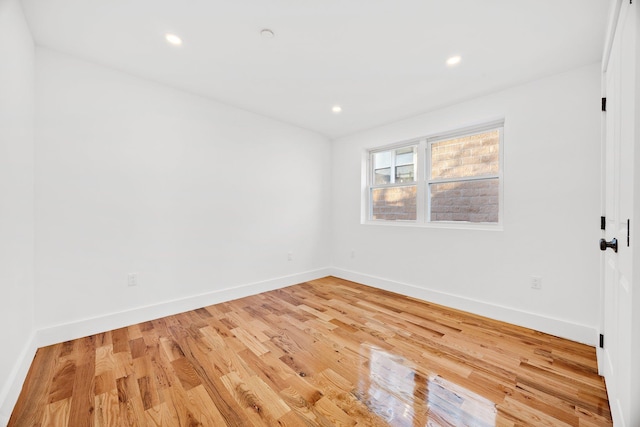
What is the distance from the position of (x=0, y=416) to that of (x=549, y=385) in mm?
3062

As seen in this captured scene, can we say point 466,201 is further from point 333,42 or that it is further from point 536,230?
point 333,42

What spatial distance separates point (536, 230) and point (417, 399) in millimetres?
1974

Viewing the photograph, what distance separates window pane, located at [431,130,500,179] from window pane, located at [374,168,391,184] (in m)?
0.69

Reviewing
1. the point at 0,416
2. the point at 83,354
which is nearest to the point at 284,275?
the point at 83,354

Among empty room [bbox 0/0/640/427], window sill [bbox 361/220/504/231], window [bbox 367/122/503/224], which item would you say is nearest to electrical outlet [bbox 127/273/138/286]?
empty room [bbox 0/0/640/427]

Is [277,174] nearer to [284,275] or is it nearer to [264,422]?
[284,275]

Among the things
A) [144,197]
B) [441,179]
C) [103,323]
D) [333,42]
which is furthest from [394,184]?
[103,323]

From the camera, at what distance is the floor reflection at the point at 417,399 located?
4.44 feet

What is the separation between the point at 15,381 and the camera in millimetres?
1481

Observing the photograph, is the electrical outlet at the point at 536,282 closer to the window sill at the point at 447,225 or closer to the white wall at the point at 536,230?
the white wall at the point at 536,230

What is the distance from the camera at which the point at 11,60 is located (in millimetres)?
1524

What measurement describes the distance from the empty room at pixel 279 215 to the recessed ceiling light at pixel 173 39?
2cm

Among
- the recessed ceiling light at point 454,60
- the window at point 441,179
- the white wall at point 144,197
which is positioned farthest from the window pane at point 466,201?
the white wall at point 144,197

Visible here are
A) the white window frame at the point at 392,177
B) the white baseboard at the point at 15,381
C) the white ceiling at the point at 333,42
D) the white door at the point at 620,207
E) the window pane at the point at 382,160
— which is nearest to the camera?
the white door at the point at 620,207
